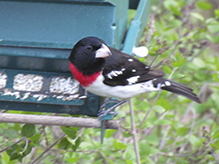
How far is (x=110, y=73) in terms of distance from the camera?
7.09 feet

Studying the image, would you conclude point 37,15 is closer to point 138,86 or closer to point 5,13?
point 5,13

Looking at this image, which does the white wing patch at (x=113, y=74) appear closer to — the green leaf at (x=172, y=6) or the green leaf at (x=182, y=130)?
the green leaf at (x=182, y=130)

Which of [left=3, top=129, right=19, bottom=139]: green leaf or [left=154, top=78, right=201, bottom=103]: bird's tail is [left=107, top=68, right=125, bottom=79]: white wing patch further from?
[left=3, top=129, right=19, bottom=139]: green leaf

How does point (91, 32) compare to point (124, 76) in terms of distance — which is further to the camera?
point (124, 76)

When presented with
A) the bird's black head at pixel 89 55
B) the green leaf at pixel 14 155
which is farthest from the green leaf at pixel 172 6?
the green leaf at pixel 14 155

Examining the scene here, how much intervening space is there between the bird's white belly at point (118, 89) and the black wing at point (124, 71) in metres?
0.03

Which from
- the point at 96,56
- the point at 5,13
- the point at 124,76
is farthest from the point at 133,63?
the point at 5,13

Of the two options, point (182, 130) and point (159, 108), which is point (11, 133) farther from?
point (182, 130)

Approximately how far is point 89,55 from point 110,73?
175 mm

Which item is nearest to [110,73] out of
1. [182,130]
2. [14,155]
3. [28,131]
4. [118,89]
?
[118,89]

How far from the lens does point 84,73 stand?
6.89 ft

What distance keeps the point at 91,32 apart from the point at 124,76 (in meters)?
0.37

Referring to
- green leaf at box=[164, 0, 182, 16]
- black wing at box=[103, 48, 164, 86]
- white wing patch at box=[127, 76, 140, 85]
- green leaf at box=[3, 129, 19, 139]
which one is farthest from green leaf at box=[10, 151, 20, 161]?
A: green leaf at box=[164, 0, 182, 16]

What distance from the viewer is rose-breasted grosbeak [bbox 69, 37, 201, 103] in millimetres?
2049
